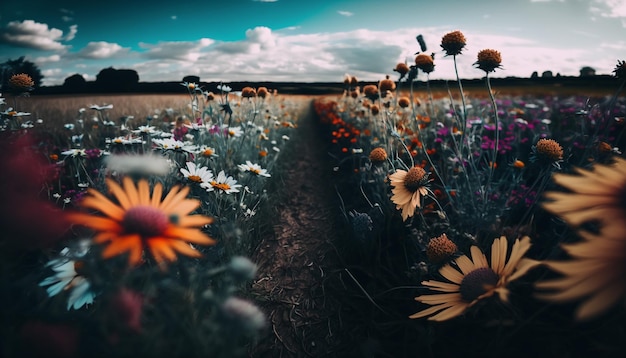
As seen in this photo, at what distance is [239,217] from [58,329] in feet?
4.61

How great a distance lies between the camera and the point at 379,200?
2.24 m

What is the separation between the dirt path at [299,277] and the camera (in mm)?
1425

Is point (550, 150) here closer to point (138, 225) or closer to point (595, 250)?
point (595, 250)

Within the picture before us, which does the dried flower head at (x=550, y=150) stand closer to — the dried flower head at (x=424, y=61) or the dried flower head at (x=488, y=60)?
the dried flower head at (x=488, y=60)

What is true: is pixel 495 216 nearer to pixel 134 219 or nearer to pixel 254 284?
pixel 254 284

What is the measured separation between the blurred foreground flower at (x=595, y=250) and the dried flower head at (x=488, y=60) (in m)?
0.89

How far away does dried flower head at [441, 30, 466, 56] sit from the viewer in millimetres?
1498

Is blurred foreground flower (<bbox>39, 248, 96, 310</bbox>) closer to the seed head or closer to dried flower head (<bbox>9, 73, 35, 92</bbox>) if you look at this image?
the seed head

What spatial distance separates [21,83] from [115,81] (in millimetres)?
32876

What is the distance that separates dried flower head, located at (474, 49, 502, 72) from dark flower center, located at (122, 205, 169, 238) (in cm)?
149

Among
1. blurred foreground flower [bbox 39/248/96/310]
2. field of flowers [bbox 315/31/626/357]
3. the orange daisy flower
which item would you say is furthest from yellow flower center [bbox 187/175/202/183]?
field of flowers [bbox 315/31/626/357]

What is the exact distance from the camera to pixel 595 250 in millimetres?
534

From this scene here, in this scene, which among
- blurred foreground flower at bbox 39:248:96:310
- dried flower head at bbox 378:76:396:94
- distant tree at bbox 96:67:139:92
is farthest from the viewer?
distant tree at bbox 96:67:139:92

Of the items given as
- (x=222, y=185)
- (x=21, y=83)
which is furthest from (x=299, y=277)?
(x=21, y=83)
